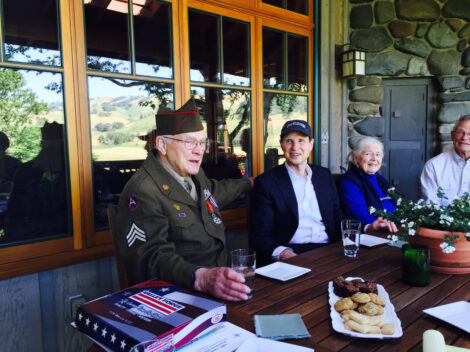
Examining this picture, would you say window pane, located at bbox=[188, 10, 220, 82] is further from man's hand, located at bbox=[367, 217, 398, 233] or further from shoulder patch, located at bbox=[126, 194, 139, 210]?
man's hand, located at bbox=[367, 217, 398, 233]

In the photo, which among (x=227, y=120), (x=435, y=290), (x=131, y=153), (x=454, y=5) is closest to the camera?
(x=435, y=290)

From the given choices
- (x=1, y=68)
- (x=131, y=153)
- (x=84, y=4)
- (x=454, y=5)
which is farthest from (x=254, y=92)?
(x=454, y=5)

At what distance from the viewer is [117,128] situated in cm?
224

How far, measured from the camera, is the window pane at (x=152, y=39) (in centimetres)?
228

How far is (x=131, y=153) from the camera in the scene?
230 centimetres

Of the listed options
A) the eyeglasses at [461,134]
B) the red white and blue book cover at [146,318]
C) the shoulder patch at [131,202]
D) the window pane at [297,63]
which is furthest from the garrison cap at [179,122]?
the eyeglasses at [461,134]

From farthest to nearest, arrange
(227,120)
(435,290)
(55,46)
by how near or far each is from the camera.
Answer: (227,120)
(55,46)
(435,290)

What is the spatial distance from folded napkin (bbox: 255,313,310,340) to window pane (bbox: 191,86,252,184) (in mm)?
1711

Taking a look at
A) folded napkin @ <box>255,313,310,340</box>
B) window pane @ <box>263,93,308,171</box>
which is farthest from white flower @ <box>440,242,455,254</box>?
window pane @ <box>263,93,308,171</box>

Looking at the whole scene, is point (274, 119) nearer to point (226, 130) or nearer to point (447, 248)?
point (226, 130)

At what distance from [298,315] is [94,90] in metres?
Result: 1.73

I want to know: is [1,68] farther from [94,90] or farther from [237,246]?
[237,246]

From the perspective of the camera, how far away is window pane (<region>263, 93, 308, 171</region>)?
9.94 ft

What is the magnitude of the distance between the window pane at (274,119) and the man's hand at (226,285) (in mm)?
1909
